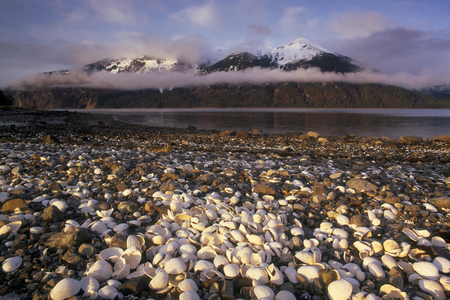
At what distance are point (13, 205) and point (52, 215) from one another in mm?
732

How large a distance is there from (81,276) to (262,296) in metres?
1.72

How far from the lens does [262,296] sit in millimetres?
1958

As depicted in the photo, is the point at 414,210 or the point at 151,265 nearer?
the point at 151,265

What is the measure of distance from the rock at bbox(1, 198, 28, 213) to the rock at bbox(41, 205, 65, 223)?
455mm

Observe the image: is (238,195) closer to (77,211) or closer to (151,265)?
(151,265)

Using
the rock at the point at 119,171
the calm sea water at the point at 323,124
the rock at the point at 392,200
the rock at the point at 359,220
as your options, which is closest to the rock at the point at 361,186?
the rock at the point at 392,200

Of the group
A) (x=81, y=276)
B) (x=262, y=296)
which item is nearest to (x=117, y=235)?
(x=81, y=276)

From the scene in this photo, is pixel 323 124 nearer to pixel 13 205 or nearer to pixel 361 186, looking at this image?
pixel 361 186

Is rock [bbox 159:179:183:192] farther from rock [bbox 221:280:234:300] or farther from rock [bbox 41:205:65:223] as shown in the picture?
rock [bbox 221:280:234:300]

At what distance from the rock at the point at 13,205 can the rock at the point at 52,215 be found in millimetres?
455

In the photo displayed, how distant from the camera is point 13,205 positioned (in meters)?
3.26

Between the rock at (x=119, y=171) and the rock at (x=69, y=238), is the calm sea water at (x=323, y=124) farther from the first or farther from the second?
the rock at (x=69, y=238)

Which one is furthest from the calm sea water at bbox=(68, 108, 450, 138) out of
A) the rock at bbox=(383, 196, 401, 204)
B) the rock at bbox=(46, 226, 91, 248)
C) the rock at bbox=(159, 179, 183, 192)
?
the rock at bbox=(46, 226, 91, 248)

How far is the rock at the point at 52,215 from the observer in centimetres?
305
